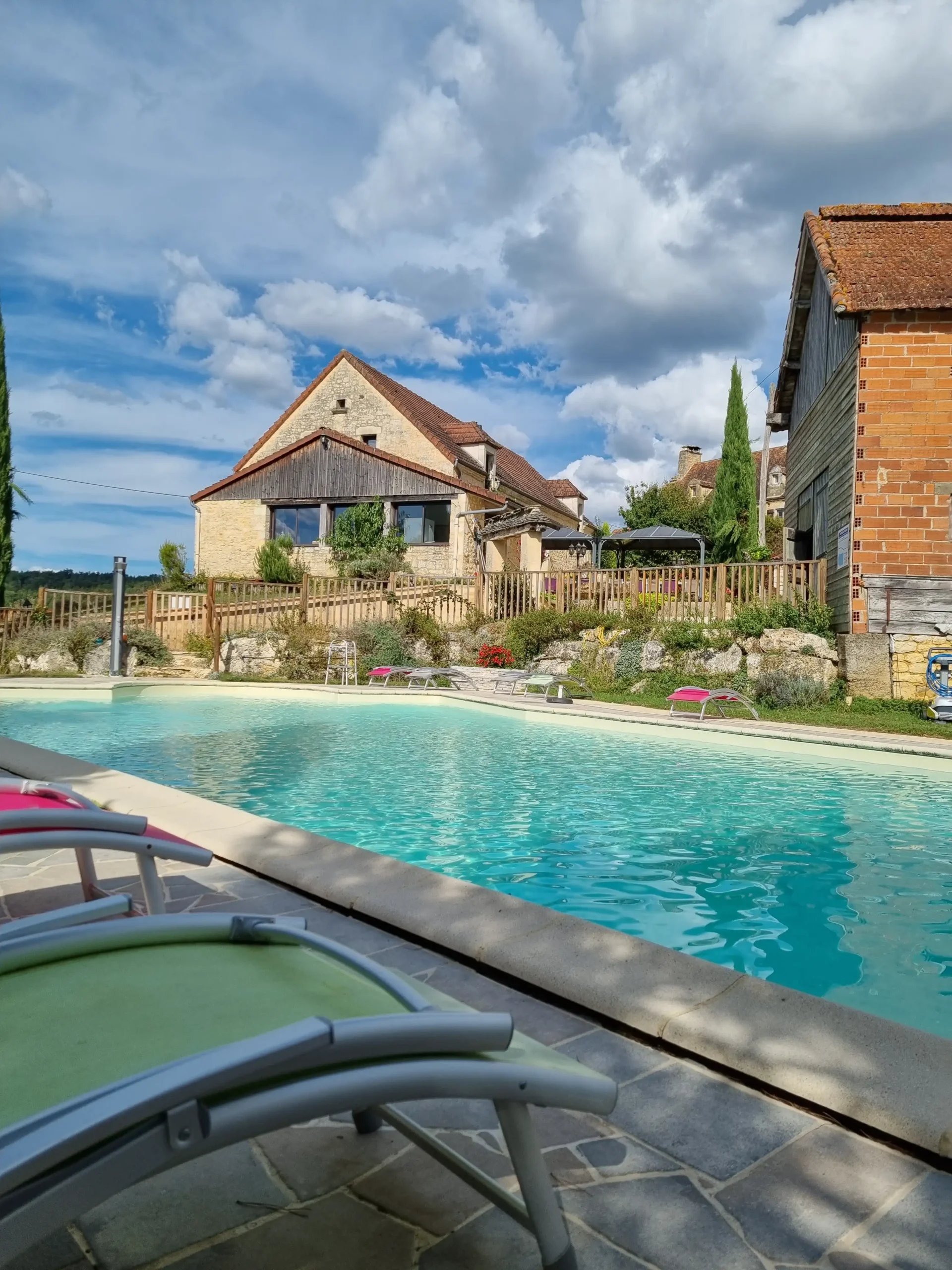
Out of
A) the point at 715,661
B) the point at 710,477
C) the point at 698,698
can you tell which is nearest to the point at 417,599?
the point at 715,661

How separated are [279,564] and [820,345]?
1751 cm

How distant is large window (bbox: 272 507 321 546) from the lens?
29.0m

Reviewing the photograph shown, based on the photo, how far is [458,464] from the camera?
93.3 ft

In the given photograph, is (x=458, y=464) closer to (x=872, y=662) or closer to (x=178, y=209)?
(x=178, y=209)

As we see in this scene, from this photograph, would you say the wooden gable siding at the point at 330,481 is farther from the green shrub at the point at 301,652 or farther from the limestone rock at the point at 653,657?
the limestone rock at the point at 653,657

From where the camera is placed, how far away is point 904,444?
13.5 m

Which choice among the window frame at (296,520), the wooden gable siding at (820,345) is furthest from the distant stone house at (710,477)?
the wooden gable siding at (820,345)

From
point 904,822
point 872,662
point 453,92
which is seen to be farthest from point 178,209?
point 904,822

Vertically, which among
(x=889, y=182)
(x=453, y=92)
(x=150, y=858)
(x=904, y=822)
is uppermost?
(x=889, y=182)

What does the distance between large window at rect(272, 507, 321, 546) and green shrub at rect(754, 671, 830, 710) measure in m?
18.5

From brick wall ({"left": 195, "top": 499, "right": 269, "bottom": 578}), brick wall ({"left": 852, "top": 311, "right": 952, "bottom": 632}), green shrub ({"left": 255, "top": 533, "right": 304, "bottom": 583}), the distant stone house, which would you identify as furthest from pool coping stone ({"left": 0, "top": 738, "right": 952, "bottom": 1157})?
the distant stone house

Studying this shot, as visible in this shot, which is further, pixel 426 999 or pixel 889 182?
pixel 889 182

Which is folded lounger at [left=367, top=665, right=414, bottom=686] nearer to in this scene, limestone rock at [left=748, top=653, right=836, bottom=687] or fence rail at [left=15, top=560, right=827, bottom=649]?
fence rail at [left=15, top=560, right=827, bottom=649]

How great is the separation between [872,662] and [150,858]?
526 inches
